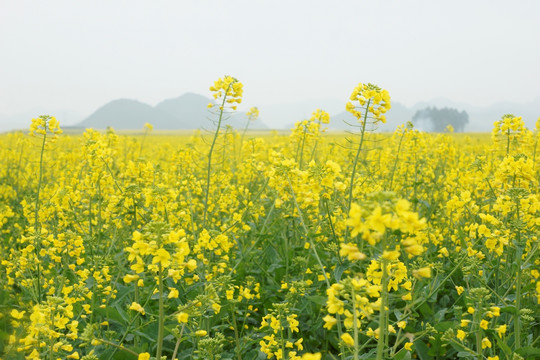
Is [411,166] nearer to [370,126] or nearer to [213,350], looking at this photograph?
[370,126]

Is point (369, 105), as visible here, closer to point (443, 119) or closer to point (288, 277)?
point (288, 277)


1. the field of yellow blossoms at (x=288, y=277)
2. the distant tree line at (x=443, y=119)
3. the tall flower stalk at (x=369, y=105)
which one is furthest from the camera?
the distant tree line at (x=443, y=119)

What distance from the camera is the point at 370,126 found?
3145 mm

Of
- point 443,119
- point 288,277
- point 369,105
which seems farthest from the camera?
point 443,119

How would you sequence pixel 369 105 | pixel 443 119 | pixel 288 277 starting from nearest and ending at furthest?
1. pixel 369 105
2. pixel 288 277
3. pixel 443 119

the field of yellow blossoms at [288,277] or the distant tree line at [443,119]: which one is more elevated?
the distant tree line at [443,119]

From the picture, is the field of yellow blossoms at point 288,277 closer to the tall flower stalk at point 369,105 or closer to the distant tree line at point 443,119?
the tall flower stalk at point 369,105

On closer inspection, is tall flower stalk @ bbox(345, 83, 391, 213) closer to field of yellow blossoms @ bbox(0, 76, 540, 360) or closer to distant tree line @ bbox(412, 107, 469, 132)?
field of yellow blossoms @ bbox(0, 76, 540, 360)

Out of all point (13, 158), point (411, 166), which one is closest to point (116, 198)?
point (411, 166)

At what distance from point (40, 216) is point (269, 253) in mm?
2129

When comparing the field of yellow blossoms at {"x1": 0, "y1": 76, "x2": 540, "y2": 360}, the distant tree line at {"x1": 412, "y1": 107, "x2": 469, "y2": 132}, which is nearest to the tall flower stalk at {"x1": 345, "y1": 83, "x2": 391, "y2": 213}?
the field of yellow blossoms at {"x1": 0, "y1": 76, "x2": 540, "y2": 360}

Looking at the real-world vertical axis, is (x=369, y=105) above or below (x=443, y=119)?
below

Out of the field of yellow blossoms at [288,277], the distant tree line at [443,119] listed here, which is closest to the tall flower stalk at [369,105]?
the field of yellow blossoms at [288,277]

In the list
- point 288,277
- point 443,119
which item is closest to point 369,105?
point 288,277
